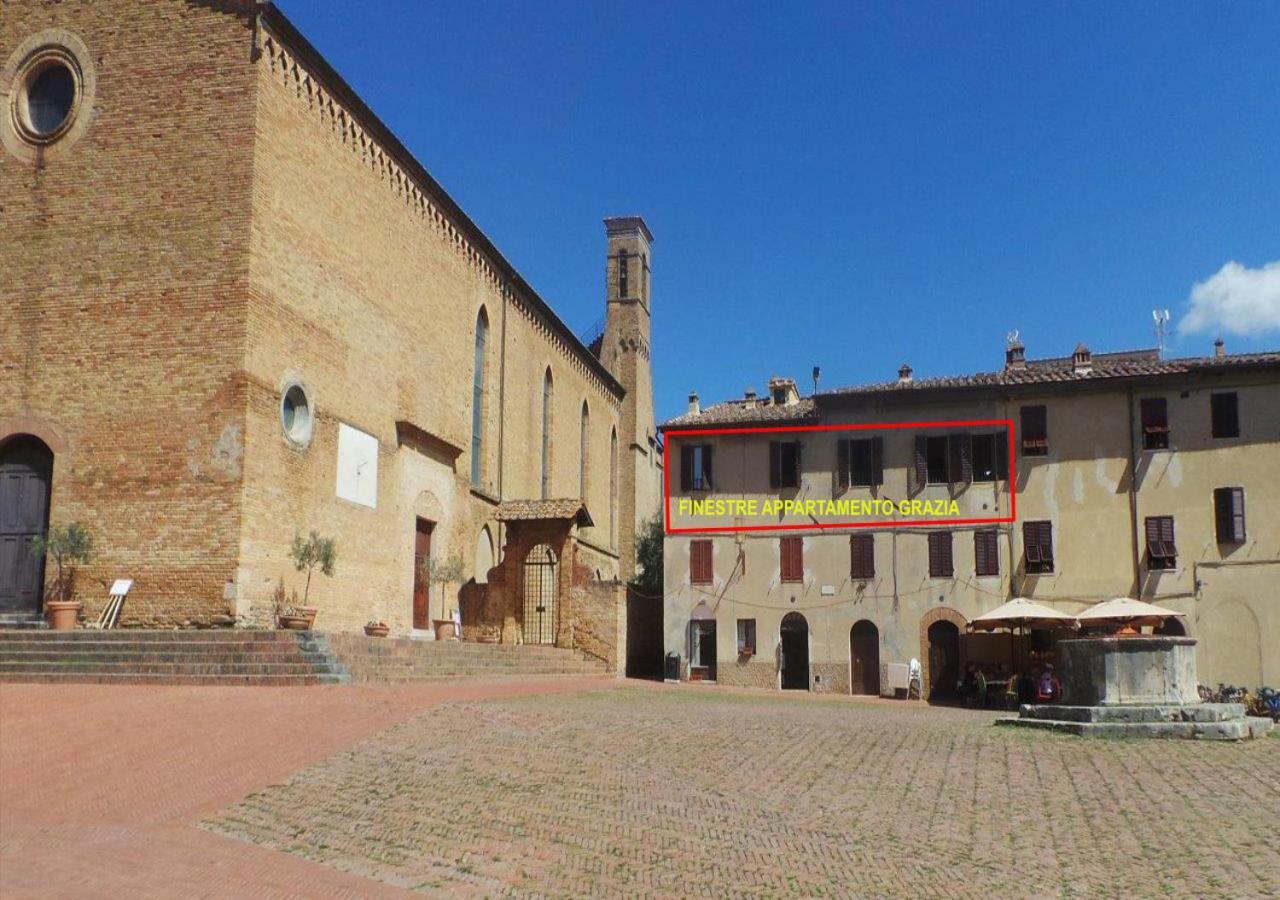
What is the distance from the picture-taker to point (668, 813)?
9.68m

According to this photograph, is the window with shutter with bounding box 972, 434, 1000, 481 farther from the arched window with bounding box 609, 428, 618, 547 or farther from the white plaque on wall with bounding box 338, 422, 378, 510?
the white plaque on wall with bounding box 338, 422, 378, 510

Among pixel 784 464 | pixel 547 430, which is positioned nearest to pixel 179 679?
pixel 784 464

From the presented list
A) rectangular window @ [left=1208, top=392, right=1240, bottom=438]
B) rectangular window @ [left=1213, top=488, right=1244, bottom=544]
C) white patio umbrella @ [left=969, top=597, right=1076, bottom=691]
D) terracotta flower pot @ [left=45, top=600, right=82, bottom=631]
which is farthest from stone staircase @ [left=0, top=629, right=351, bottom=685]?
rectangular window @ [left=1208, top=392, right=1240, bottom=438]

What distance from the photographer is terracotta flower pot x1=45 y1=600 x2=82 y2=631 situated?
18.9 metres

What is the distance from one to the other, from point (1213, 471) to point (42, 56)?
29580 mm

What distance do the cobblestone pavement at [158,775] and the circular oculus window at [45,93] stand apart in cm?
1126

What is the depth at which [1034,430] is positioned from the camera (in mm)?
33250

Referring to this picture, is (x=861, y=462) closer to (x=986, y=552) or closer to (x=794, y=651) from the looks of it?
(x=986, y=552)

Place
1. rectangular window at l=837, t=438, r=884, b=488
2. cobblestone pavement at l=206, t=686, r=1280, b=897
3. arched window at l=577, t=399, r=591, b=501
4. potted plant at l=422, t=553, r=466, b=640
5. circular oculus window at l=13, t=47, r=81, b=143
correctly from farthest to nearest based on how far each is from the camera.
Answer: arched window at l=577, t=399, r=591, b=501
rectangular window at l=837, t=438, r=884, b=488
potted plant at l=422, t=553, r=466, b=640
circular oculus window at l=13, t=47, r=81, b=143
cobblestone pavement at l=206, t=686, r=1280, b=897

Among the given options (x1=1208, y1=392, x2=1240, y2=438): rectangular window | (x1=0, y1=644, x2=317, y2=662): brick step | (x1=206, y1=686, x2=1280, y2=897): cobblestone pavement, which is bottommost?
(x1=206, y1=686, x2=1280, y2=897): cobblestone pavement

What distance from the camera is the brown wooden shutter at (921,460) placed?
1340 inches

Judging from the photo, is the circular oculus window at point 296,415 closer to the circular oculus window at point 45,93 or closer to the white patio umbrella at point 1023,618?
the circular oculus window at point 45,93

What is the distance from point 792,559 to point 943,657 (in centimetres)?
517

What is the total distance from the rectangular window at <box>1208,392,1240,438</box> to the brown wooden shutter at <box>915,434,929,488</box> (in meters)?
7.71
